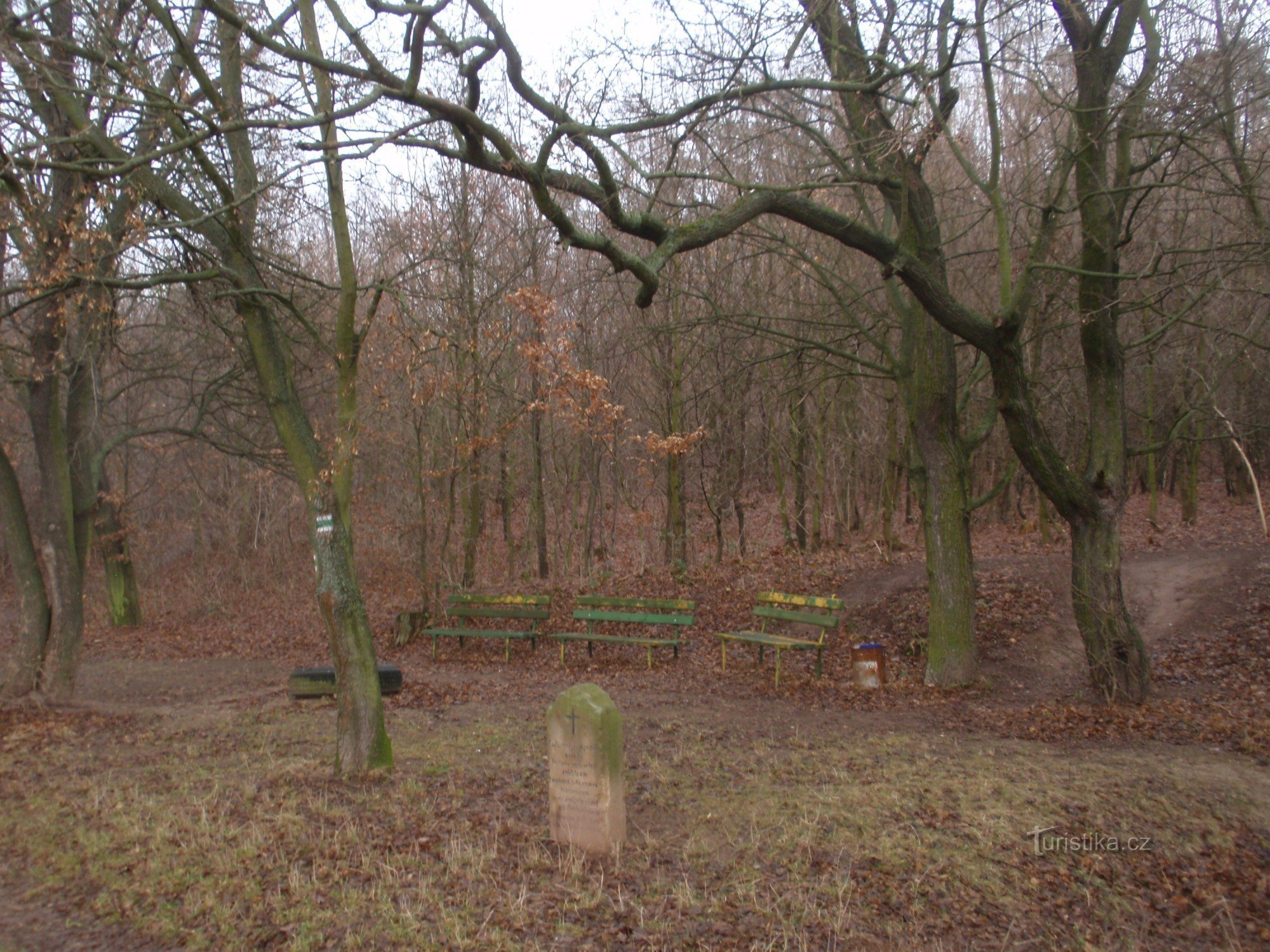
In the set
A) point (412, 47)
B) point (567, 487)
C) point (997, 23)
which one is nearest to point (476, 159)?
point (412, 47)

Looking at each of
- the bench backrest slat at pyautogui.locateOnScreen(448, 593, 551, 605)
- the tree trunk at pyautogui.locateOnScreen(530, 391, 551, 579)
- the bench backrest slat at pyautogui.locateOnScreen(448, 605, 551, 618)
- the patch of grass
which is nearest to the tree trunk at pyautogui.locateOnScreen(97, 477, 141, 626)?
the tree trunk at pyautogui.locateOnScreen(530, 391, 551, 579)

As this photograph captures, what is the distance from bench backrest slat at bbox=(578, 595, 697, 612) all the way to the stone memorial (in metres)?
7.18

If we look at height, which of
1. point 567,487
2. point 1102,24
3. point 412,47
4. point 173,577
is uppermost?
point 1102,24

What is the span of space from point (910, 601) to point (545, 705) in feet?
22.8

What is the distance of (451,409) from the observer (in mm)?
15820

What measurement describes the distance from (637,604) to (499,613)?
2.14 metres

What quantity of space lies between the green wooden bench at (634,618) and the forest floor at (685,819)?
Result: 4.29ft

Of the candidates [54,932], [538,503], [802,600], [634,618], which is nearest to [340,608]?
→ [54,932]

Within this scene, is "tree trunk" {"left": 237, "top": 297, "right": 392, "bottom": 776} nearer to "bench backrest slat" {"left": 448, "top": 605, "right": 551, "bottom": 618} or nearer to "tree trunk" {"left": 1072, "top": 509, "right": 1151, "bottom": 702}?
"tree trunk" {"left": 1072, "top": 509, "right": 1151, "bottom": 702}

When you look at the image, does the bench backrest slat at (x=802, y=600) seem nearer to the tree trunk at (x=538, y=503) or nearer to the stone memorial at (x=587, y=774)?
the stone memorial at (x=587, y=774)

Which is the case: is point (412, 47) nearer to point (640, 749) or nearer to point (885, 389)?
point (640, 749)

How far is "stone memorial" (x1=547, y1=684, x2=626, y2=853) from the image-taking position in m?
5.31

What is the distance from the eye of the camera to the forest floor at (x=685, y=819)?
443 cm

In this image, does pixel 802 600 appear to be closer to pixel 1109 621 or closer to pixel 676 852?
pixel 1109 621
